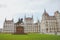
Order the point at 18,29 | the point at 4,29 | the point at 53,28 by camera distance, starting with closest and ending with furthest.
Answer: the point at 18,29, the point at 53,28, the point at 4,29

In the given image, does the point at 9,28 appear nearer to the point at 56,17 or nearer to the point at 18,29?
the point at 56,17

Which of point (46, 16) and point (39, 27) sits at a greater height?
point (46, 16)

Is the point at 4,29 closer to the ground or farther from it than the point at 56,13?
closer to the ground

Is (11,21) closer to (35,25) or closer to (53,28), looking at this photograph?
(35,25)

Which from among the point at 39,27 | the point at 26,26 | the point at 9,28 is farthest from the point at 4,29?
the point at 39,27

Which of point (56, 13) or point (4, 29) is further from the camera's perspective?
point (4, 29)

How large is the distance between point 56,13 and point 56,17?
Result: 5.51 ft

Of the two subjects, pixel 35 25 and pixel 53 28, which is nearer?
pixel 53 28

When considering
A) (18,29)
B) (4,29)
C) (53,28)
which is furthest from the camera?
(4,29)

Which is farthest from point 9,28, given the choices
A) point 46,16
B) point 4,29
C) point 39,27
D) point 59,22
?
point 59,22

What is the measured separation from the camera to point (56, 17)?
6612cm

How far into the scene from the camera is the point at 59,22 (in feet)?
213

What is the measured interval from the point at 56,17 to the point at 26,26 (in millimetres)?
15348

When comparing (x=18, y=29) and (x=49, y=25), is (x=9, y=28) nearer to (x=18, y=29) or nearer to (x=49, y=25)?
(x=49, y=25)
